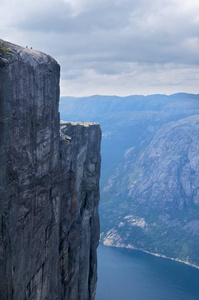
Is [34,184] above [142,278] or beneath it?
above

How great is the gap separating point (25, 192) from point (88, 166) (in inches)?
1005

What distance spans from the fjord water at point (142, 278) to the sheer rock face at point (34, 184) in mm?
92386

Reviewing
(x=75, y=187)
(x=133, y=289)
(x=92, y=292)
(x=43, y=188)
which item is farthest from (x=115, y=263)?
(x=43, y=188)

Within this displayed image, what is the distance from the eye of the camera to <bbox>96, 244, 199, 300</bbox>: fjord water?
5128 inches

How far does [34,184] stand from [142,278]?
13825 centimetres

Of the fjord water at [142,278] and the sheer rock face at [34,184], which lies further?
the fjord water at [142,278]

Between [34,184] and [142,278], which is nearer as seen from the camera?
[34,184]

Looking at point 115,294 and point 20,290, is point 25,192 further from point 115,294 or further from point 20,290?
point 115,294

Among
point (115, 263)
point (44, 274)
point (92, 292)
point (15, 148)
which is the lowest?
point (115, 263)

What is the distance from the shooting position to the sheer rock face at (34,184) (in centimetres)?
2138

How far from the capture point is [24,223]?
2442cm

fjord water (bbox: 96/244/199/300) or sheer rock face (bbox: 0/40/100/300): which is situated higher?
sheer rock face (bbox: 0/40/100/300)

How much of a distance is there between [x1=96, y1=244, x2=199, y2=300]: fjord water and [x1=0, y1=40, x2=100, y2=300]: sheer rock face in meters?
92.4

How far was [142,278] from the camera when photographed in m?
151
